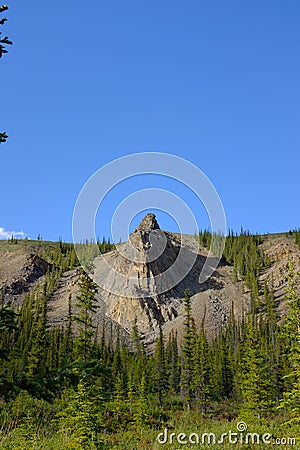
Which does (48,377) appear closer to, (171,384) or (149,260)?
(171,384)

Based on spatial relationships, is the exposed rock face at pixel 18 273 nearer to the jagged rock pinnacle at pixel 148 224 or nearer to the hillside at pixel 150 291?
the hillside at pixel 150 291

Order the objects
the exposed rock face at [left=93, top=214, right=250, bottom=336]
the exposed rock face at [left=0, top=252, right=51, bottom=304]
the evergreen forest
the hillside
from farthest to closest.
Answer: the exposed rock face at [left=0, top=252, right=51, bottom=304] → the exposed rock face at [left=93, top=214, right=250, bottom=336] → the hillside → the evergreen forest

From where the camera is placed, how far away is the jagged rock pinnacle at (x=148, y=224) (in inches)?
4822

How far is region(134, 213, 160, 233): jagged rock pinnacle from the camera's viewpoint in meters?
122

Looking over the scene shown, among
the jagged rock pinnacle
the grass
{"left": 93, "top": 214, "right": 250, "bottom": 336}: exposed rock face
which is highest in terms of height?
the jagged rock pinnacle

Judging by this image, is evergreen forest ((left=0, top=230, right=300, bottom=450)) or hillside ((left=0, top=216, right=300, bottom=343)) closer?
evergreen forest ((left=0, top=230, right=300, bottom=450))

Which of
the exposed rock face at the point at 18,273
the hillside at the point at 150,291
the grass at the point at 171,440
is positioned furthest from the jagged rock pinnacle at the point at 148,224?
the grass at the point at 171,440

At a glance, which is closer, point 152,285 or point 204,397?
point 204,397

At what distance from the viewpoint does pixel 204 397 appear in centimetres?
5066

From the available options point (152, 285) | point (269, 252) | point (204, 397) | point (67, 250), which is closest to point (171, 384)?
point (204, 397)

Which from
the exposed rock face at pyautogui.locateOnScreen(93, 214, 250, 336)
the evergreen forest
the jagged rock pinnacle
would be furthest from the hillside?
the evergreen forest

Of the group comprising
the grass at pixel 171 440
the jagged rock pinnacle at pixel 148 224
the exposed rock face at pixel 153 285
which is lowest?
the grass at pixel 171 440

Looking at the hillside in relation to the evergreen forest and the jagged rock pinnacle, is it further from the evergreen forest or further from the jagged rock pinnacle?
the evergreen forest

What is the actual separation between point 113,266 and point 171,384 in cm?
5647
